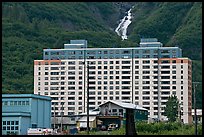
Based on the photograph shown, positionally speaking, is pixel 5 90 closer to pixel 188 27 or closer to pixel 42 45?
pixel 42 45

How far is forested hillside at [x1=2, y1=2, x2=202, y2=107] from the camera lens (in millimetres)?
95125

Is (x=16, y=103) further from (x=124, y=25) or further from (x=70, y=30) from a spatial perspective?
(x=124, y=25)

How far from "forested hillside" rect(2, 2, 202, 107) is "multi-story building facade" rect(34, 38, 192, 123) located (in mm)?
5717

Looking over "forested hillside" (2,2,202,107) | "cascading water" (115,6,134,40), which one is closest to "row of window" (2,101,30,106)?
"forested hillside" (2,2,202,107)

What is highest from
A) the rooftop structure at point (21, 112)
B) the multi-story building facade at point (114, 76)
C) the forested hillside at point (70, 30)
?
the forested hillside at point (70, 30)

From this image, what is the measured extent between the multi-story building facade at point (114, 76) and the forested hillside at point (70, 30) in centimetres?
572

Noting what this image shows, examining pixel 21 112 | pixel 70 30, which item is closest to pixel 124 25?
pixel 70 30

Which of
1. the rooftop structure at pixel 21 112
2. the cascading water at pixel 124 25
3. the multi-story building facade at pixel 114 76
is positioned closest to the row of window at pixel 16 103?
the rooftop structure at pixel 21 112

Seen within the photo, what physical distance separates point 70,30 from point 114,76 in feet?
192

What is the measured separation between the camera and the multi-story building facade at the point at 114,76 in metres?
77.0

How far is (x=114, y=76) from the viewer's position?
79125 millimetres

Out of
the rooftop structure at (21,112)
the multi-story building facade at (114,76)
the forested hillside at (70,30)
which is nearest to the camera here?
the rooftop structure at (21,112)

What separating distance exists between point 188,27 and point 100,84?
47.5 metres

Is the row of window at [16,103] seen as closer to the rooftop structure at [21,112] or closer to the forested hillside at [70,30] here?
the rooftop structure at [21,112]
